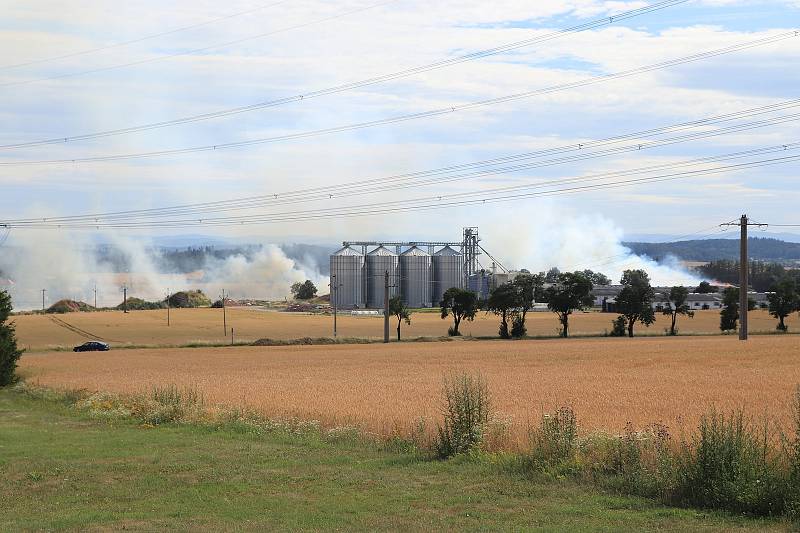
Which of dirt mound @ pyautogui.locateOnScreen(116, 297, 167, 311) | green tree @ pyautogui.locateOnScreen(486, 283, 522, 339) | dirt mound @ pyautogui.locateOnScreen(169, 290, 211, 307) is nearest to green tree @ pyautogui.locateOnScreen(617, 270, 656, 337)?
green tree @ pyautogui.locateOnScreen(486, 283, 522, 339)

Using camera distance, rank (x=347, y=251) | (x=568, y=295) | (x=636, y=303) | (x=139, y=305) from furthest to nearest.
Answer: (x=139, y=305)
(x=347, y=251)
(x=568, y=295)
(x=636, y=303)

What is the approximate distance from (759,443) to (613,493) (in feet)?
8.62

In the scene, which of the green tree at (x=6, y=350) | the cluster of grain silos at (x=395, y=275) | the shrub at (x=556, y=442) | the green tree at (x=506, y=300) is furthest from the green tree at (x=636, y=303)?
the shrub at (x=556, y=442)

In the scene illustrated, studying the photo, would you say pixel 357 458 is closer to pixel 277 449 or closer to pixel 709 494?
pixel 277 449

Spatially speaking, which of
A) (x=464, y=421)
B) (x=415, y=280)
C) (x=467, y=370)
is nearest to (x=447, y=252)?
(x=415, y=280)

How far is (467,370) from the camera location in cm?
5481

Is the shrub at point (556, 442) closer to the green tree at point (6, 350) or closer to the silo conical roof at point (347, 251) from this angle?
the green tree at point (6, 350)

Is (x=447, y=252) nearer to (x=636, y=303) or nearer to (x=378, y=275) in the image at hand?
(x=378, y=275)

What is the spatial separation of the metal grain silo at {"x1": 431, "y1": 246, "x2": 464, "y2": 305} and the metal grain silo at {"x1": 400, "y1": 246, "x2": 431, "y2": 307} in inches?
64.2

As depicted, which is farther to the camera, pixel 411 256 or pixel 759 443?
pixel 411 256

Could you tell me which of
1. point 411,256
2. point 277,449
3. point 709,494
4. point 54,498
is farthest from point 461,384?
point 411,256

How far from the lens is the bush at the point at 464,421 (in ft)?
68.4

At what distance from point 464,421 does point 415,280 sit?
6242 inches

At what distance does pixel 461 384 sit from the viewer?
72.9 feet
